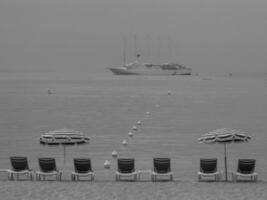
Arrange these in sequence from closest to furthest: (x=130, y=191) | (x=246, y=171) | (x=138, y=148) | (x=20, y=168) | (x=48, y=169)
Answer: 1. (x=130, y=191)
2. (x=246, y=171)
3. (x=48, y=169)
4. (x=20, y=168)
5. (x=138, y=148)

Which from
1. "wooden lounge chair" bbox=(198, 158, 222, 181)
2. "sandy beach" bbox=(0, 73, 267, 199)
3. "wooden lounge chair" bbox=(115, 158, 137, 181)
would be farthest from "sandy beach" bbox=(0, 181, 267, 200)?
"wooden lounge chair" bbox=(198, 158, 222, 181)

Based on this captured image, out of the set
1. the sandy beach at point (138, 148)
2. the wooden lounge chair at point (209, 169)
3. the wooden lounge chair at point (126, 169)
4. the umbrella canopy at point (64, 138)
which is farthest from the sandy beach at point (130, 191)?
the umbrella canopy at point (64, 138)

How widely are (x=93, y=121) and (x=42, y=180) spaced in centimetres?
2461

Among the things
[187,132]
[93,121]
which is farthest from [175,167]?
[93,121]

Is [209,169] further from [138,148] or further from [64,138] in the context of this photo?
[138,148]

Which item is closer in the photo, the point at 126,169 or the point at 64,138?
the point at 126,169

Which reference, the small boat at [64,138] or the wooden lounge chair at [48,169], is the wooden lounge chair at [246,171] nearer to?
the small boat at [64,138]

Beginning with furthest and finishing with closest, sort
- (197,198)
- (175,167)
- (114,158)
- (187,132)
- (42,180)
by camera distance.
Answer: (187,132), (114,158), (175,167), (42,180), (197,198)

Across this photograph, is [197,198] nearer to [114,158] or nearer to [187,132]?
[114,158]

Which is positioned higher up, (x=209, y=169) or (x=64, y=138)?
(x=64, y=138)

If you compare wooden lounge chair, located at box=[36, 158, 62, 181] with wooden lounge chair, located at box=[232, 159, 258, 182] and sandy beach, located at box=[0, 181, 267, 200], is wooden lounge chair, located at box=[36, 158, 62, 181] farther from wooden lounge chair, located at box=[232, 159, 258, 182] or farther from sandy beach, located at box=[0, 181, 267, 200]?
wooden lounge chair, located at box=[232, 159, 258, 182]

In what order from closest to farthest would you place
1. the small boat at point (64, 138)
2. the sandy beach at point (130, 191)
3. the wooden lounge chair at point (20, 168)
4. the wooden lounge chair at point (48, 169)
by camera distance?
the sandy beach at point (130, 191) < the wooden lounge chair at point (48, 169) < the wooden lounge chair at point (20, 168) < the small boat at point (64, 138)

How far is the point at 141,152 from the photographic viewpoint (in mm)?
25891

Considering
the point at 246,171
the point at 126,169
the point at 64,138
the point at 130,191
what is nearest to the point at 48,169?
the point at 64,138
